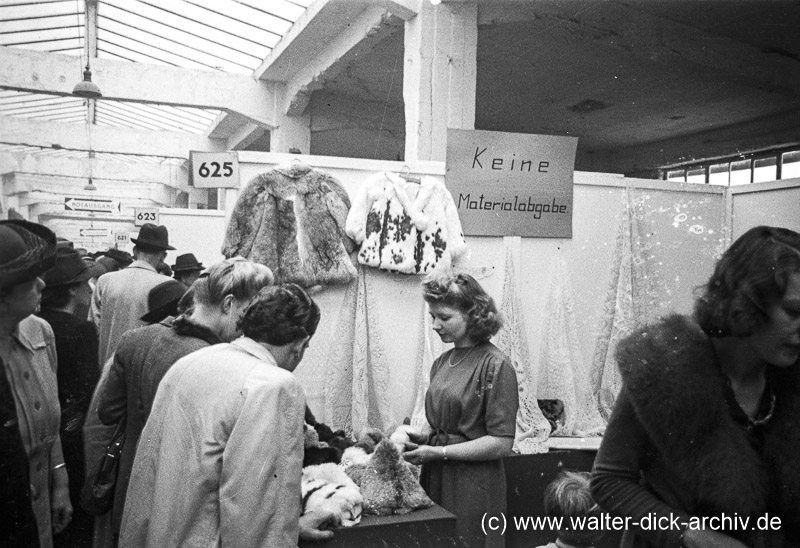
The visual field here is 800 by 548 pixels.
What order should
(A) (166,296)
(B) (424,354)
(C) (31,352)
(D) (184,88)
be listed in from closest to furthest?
(C) (31,352) < (A) (166,296) < (B) (424,354) < (D) (184,88)

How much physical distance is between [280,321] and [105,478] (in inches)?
47.5

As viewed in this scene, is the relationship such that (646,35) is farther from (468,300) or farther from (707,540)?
(707,540)

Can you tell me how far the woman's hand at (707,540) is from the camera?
1.50 m

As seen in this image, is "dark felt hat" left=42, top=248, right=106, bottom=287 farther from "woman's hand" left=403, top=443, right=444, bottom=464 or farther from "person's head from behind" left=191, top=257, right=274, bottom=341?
"woman's hand" left=403, top=443, right=444, bottom=464

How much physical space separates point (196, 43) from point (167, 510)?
300 inches

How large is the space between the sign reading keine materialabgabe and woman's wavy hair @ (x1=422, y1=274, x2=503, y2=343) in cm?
167

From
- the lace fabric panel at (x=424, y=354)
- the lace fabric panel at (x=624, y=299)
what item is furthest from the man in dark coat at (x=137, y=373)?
the lace fabric panel at (x=624, y=299)

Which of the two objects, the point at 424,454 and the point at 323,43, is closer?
the point at 424,454

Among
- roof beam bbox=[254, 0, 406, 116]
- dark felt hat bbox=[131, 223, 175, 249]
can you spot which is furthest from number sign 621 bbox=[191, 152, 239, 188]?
roof beam bbox=[254, 0, 406, 116]

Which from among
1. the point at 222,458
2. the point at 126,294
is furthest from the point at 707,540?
the point at 126,294

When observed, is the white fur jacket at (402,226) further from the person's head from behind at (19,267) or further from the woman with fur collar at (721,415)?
the person's head from behind at (19,267)

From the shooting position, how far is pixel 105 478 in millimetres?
2615

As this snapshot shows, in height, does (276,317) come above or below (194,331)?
above

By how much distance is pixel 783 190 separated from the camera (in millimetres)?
4668
